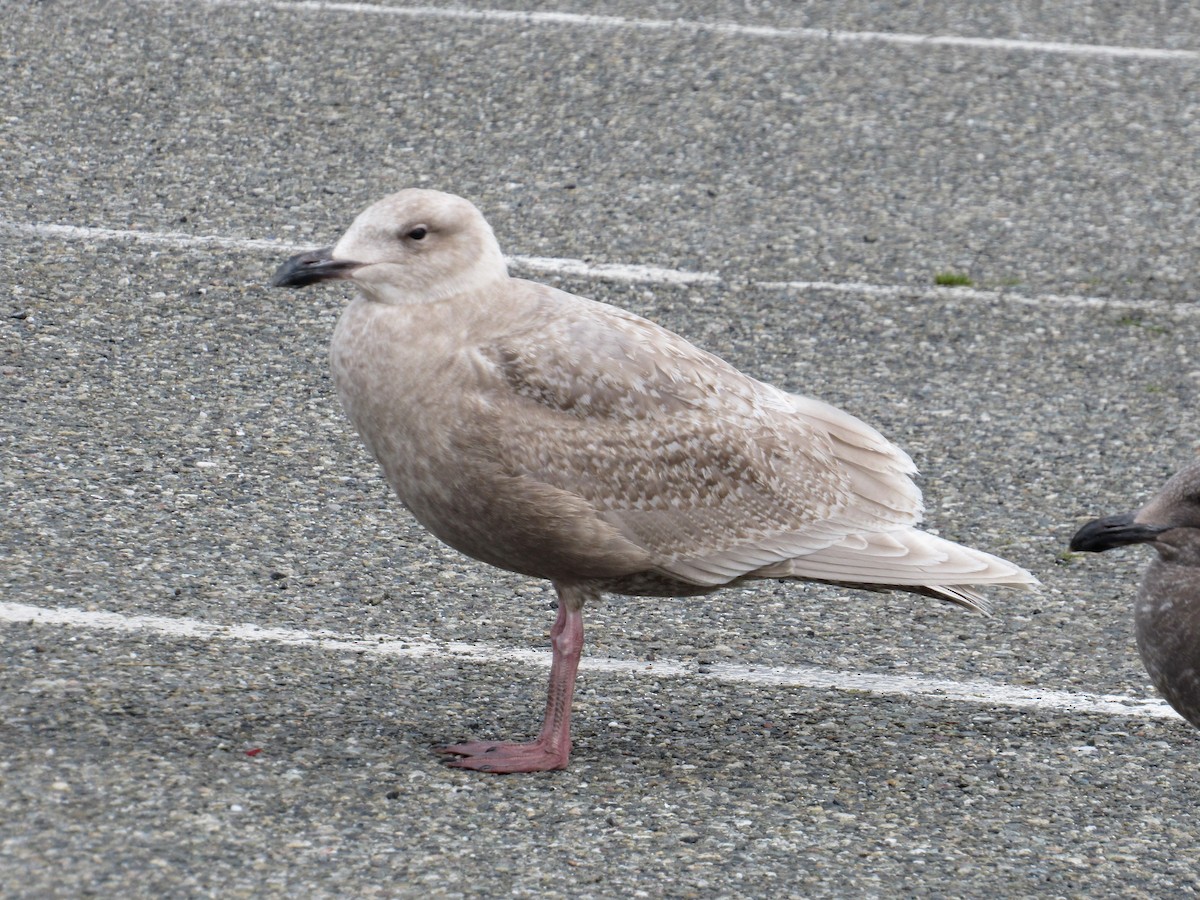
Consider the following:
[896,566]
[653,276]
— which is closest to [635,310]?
[653,276]

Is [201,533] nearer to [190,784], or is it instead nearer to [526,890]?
[190,784]

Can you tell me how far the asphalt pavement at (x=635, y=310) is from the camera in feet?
13.6

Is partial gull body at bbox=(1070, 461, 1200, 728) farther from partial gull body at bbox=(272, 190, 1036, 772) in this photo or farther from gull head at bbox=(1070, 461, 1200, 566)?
partial gull body at bbox=(272, 190, 1036, 772)

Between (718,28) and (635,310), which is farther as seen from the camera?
(718,28)

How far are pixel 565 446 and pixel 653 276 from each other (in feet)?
12.5

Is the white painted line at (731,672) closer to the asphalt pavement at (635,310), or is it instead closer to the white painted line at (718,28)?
the asphalt pavement at (635,310)

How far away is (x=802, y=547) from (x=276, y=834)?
5.44ft

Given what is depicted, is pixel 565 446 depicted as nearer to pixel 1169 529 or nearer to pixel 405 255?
pixel 405 255

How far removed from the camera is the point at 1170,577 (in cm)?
436

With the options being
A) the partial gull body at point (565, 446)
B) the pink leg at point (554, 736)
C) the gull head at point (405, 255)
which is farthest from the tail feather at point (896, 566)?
the gull head at point (405, 255)

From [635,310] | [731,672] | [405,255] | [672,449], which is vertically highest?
[405,255]

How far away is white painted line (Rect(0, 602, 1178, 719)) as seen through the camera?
504 cm

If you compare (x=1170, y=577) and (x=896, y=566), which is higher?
(x=1170, y=577)

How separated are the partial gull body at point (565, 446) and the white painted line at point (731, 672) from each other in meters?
0.46
